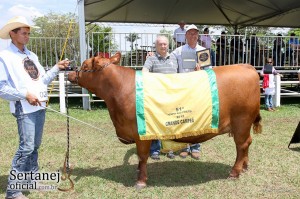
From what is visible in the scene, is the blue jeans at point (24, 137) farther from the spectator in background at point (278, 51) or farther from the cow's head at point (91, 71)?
the spectator in background at point (278, 51)

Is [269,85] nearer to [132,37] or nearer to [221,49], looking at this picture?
[221,49]

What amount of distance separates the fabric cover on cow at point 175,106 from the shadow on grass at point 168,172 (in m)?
0.73

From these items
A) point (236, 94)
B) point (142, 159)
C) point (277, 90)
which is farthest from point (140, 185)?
point (277, 90)

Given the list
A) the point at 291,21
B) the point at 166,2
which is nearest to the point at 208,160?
the point at 166,2

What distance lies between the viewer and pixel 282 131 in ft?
23.5

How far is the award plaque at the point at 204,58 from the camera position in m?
4.96

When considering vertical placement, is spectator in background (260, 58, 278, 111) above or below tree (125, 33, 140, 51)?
below

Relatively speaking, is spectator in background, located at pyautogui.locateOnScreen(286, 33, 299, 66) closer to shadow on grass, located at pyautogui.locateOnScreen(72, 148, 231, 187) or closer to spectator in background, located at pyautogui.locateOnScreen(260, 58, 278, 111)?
spectator in background, located at pyautogui.locateOnScreen(260, 58, 278, 111)

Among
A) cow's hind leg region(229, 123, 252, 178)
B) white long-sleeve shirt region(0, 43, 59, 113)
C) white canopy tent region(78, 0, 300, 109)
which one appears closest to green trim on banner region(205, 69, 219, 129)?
cow's hind leg region(229, 123, 252, 178)

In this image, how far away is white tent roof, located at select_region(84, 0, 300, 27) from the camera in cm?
1437

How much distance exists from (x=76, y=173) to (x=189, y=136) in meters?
1.73

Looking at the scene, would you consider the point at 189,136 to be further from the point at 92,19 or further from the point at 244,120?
the point at 92,19

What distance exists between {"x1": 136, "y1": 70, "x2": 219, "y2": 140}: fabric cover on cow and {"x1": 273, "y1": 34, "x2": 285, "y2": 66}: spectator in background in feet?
26.9

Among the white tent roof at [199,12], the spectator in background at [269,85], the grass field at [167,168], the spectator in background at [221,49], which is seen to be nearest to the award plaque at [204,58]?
the grass field at [167,168]
